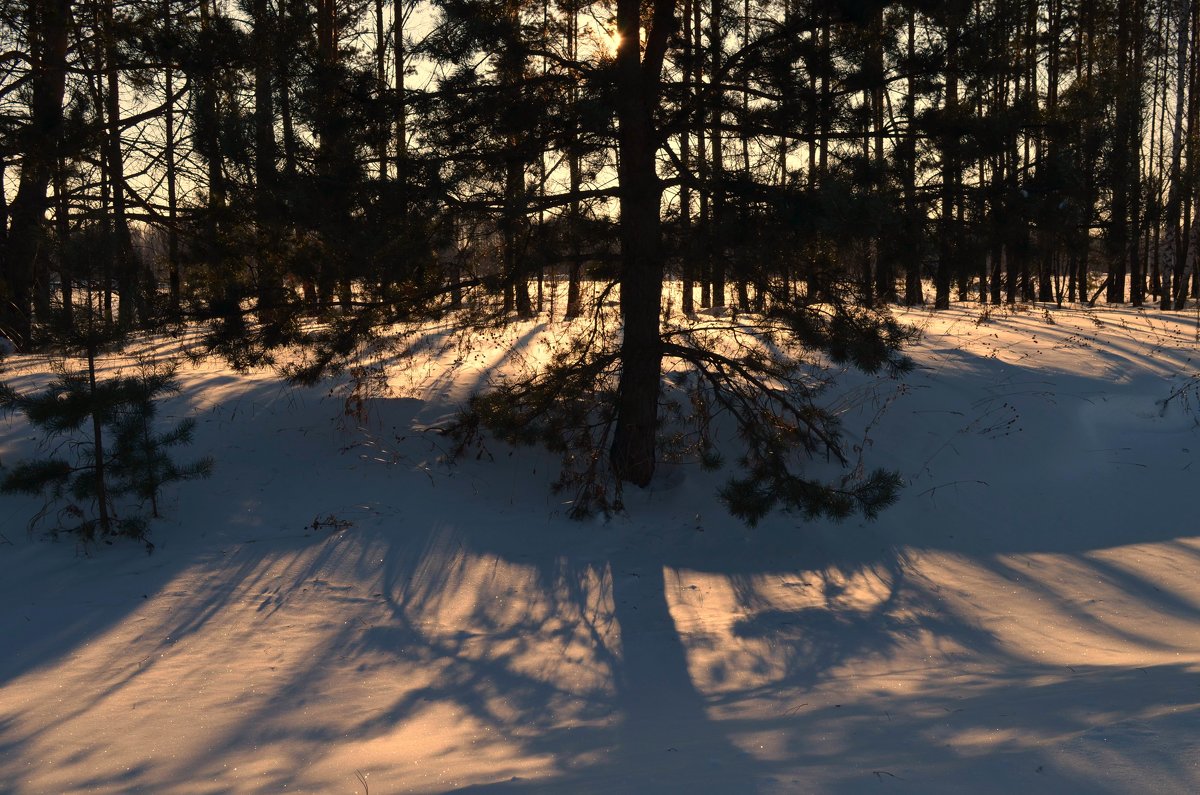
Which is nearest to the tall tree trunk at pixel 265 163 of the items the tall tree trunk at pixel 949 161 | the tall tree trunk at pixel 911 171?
the tall tree trunk at pixel 911 171

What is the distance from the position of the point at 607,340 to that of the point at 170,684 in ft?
17.1

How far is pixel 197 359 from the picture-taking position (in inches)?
318

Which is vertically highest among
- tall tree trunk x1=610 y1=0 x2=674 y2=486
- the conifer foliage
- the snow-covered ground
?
tall tree trunk x1=610 y1=0 x2=674 y2=486

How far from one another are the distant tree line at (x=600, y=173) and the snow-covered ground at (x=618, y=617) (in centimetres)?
106

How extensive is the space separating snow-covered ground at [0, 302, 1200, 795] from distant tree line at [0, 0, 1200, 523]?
41.5 inches

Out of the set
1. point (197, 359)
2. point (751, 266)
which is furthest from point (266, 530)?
point (751, 266)

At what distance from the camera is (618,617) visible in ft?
22.4

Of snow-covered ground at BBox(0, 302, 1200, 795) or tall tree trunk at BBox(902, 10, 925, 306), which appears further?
tall tree trunk at BBox(902, 10, 925, 306)

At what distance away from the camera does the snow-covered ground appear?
4047 millimetres

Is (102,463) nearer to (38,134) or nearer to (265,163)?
(265,163)

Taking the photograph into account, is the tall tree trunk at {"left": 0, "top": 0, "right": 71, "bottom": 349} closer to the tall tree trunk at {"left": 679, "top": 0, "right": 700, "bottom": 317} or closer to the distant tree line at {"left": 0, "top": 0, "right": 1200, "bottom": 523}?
the distant tree line at {"left": 0, "top": 0, "right": 1200, "bottom": 523}

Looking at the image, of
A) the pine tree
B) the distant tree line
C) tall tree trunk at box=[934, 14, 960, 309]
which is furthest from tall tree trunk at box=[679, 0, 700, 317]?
the pine tree

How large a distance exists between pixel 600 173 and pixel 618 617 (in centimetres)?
416

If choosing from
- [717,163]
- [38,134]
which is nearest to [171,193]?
[38,134]
